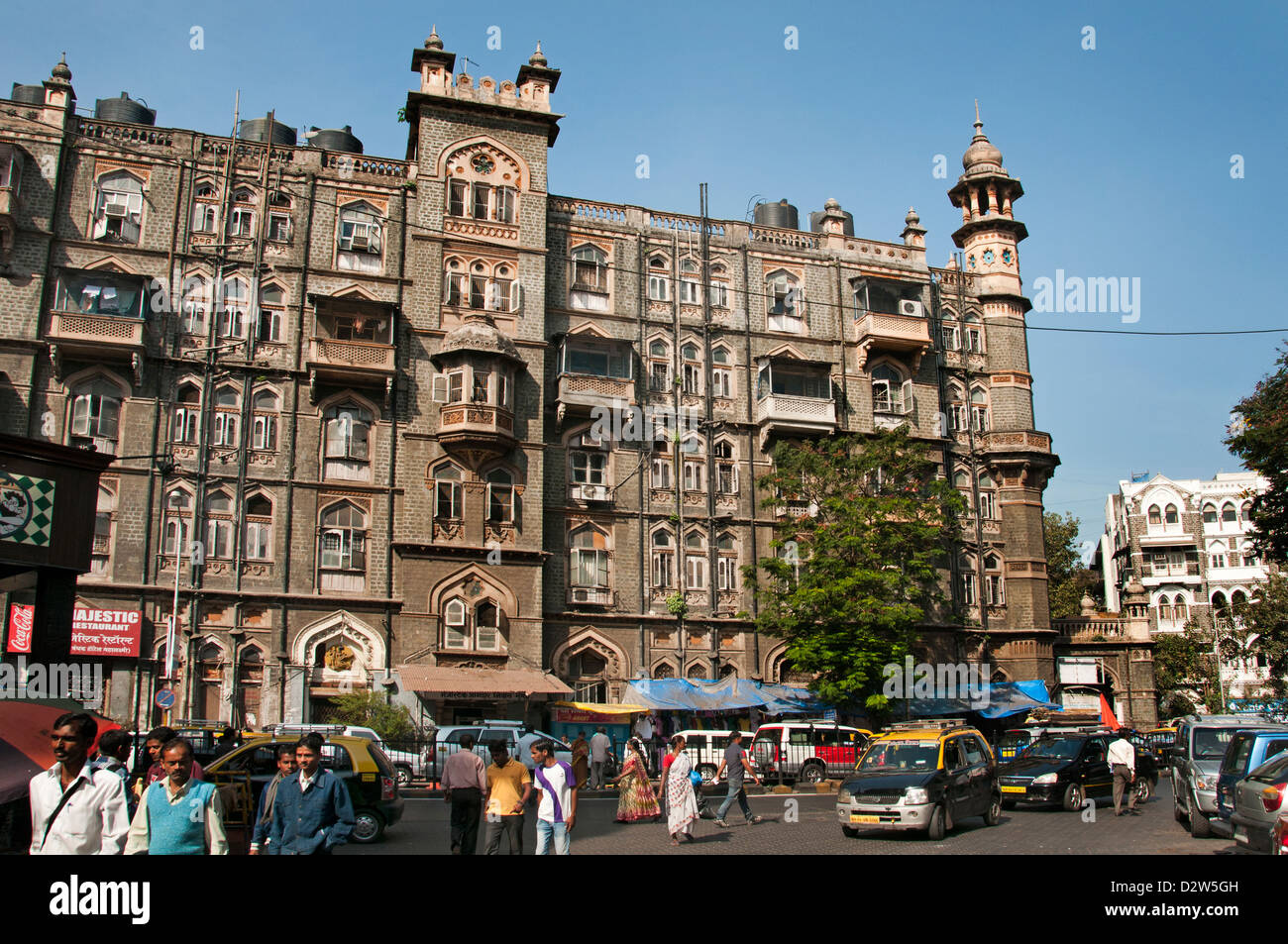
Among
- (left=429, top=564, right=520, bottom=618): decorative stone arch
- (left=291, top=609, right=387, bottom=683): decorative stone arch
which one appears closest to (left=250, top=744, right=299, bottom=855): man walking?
(left=291, top=609, right=387, bottom=683): decorative stone arch

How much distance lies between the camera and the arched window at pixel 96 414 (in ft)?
97.9

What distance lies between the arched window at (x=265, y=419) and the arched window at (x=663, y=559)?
41.7 feet

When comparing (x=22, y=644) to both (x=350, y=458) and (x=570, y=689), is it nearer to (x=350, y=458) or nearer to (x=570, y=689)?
(x=350, y=458)

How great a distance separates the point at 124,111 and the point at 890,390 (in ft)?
95.5

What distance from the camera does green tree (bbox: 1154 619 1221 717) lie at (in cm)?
5672

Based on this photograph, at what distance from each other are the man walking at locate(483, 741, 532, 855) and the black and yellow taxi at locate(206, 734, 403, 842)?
4472 mm

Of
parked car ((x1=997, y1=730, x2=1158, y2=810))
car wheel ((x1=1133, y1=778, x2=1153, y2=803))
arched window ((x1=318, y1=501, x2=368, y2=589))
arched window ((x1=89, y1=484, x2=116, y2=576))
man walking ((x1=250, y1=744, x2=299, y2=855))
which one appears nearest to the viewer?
Result: man walking ((x1=250, y1=744, x2=299, y2=855))

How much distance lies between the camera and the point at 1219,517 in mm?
70375

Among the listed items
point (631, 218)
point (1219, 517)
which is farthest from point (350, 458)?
point (1219, 517)

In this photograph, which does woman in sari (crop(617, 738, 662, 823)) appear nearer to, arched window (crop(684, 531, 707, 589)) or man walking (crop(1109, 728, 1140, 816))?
man walking (crop(1109, 728, 1140, 816))

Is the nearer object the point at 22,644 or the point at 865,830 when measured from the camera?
the point at 865,830

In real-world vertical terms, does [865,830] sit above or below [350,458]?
below
